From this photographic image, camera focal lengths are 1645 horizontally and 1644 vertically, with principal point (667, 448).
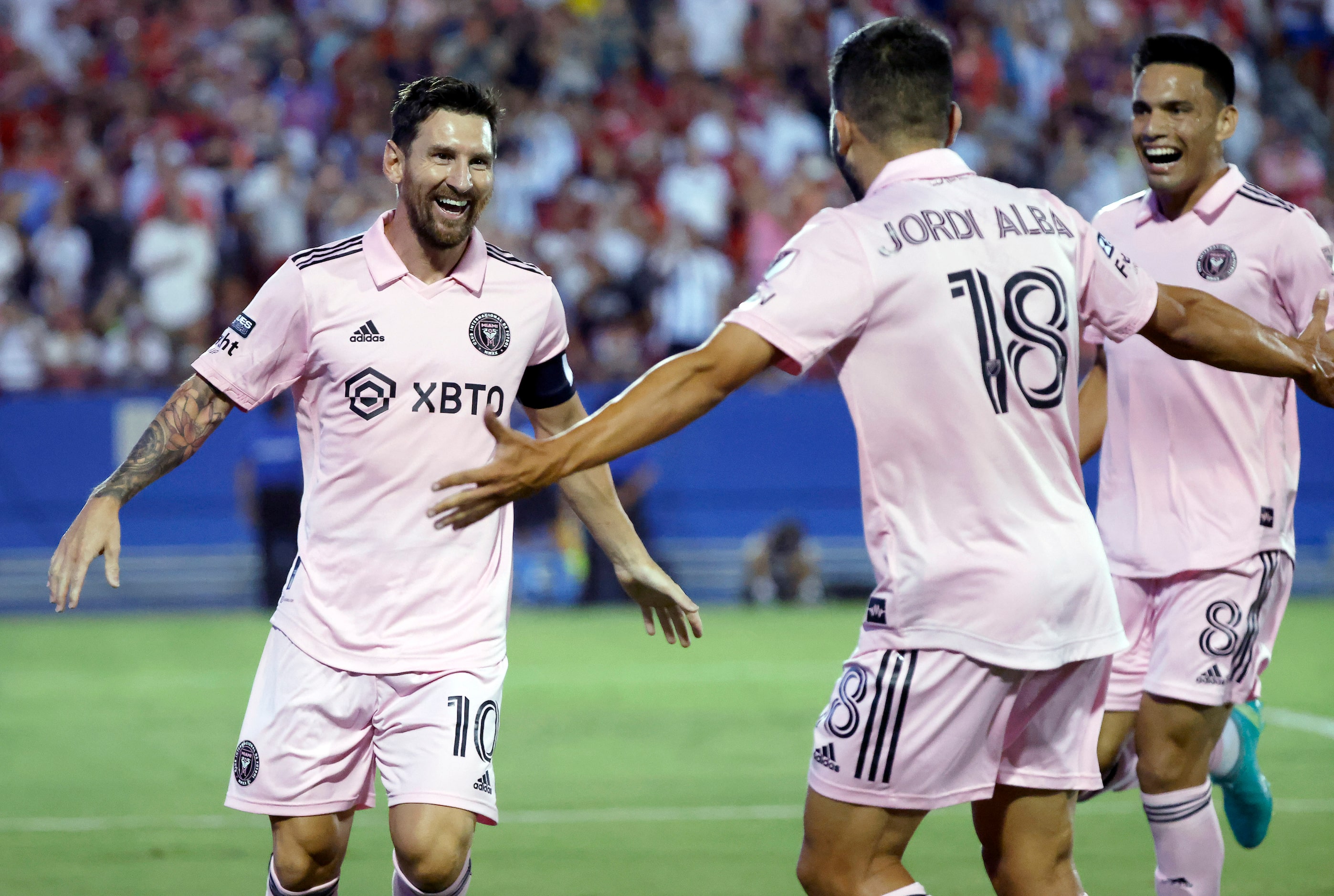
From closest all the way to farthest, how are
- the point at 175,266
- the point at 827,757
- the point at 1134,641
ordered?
the point at 827,757 → the point at 1134,641 → the point at 175,266

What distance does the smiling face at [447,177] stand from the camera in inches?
181

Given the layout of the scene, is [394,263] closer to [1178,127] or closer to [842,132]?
[842,132]

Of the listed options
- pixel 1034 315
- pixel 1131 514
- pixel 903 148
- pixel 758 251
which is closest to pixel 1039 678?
pixel 1034 315

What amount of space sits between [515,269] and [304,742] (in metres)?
1.48

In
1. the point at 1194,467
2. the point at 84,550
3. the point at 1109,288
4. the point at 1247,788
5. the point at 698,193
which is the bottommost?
the point at 1247,788

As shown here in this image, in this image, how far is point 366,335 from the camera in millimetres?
4539

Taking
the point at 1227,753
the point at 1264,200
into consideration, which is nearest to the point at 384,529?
the point at 1264,200

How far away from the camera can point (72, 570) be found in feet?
13.4

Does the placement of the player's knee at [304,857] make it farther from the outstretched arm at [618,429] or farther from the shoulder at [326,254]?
the shoulder at [326,254]

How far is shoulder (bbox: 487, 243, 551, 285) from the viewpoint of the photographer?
4.81 meters

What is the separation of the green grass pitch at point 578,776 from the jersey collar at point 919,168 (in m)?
Answer: 3.20

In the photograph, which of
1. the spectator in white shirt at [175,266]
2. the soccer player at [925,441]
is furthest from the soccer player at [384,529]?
the spectator in white shirt at [175,266]

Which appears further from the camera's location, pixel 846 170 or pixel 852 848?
pixel 846 170

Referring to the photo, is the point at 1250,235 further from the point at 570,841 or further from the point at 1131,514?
the point at 570,841
